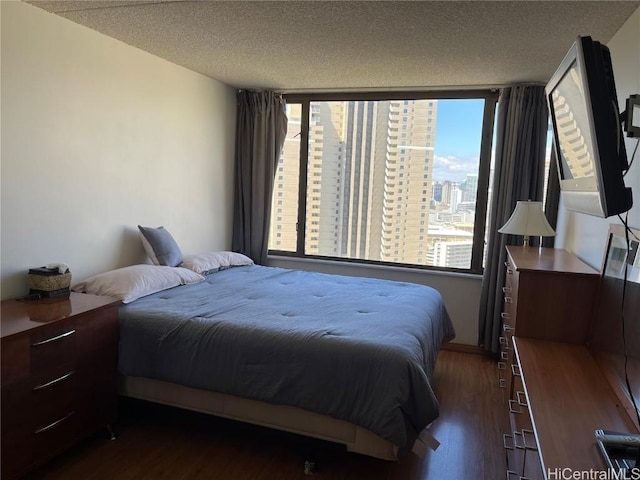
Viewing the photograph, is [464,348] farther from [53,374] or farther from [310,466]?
[53,374]

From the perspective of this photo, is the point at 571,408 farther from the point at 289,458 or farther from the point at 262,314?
the point at 262,314

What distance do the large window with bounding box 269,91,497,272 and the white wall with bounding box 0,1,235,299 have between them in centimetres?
90

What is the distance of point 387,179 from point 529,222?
147 cm

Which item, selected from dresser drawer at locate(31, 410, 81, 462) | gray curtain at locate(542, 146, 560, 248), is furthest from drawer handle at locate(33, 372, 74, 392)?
gray curtain at locate(542, 146, 560, 248)

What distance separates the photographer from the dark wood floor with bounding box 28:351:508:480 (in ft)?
7.42

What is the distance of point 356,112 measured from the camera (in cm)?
450

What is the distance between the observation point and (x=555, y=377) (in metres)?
1.85

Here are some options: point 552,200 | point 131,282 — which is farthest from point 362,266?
point 131,282

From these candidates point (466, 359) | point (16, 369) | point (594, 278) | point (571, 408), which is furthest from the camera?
point (466, 359)

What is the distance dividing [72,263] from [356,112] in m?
2.84

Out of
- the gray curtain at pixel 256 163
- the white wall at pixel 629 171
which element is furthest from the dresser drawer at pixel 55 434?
the white wall at pixel 629 171

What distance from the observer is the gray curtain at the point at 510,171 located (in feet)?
12.3

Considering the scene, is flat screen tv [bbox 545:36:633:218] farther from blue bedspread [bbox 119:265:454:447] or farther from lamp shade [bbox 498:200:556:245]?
lamp shade [bbox 498:200:556:245]

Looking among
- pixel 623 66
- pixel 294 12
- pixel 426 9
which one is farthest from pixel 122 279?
pixel 623 66
